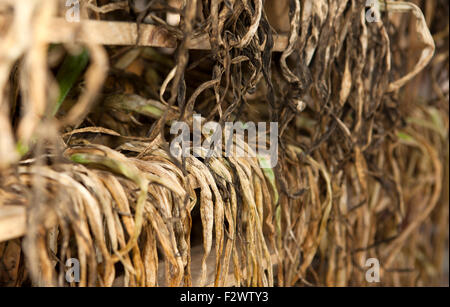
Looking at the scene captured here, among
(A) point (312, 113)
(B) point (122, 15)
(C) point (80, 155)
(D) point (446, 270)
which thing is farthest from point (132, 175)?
(D) point (446, 270)

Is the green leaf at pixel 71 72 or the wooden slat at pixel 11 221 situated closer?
the wooden slat at pixel 11 221

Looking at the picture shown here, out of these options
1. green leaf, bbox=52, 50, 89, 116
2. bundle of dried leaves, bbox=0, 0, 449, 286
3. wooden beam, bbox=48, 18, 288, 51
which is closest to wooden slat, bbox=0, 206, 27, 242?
bundle of dried leaves, bbox=0, 0, 449, 286

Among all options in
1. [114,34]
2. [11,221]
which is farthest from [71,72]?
[11,221]

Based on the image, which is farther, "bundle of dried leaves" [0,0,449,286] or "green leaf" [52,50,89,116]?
"green leaf" [52,50,89,116]

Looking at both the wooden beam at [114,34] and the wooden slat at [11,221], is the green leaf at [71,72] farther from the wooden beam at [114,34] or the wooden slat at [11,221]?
the wooden slat at [11,221]

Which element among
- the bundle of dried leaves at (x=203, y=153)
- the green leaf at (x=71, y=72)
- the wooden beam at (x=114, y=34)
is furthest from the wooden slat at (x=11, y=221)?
the green leaf at (x=71, y=72)

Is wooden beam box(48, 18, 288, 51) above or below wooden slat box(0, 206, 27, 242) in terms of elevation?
above

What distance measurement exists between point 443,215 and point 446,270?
0.32 m

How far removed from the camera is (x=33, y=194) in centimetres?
46

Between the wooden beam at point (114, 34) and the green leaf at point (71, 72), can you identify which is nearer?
the wooden beam at point (114, 34)

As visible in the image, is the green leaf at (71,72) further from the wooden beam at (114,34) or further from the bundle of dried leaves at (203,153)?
the wooden beam at (114,34)

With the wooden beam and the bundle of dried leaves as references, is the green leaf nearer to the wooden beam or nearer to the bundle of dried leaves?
the bundle of dried leaves

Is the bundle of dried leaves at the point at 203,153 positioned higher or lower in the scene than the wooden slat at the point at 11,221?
higher
